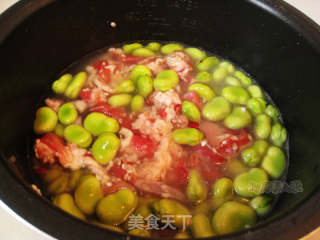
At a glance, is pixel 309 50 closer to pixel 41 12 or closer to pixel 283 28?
pixel 283 28

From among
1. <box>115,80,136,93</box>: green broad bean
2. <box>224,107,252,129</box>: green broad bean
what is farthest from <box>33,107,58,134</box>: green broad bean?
<box>224,107,252,129</box>: green broad bean

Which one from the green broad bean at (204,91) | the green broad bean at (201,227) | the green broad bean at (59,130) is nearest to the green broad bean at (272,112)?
the green broad bean at (204,91)

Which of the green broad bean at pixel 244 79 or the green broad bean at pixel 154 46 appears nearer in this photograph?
the green broad bean at pixel 244 79

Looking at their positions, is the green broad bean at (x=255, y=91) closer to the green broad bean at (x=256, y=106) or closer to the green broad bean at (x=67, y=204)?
the green broad bean at (x=256, y=106)

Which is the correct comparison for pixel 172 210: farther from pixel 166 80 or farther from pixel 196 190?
pixel 166 80

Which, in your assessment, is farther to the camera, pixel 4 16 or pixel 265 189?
pixel 265 189

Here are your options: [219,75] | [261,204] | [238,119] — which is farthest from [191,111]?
[261,204]

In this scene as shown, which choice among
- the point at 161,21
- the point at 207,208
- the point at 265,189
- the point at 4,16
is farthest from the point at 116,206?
the point at 161,21
